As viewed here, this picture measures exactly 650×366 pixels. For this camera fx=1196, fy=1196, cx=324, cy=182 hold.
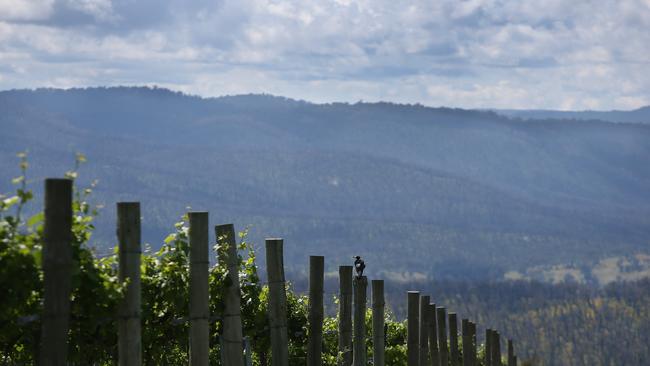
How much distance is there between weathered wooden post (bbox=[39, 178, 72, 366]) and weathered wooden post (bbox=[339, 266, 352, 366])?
723 cm

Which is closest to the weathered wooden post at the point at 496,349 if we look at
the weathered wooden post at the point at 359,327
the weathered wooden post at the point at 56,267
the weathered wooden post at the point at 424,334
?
the weathered wooden post at the point at 424,334

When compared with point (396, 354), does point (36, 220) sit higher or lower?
higher

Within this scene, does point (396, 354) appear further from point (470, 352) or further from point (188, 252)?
point (188, 252)

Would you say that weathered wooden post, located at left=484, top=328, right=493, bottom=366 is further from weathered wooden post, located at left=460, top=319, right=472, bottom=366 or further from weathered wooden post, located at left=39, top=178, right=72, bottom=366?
weathered wooden post, located at left=39, top=178, right=72, bottom=366

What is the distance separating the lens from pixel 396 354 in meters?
22.2

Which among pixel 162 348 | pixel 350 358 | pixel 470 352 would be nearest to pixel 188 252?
pixel 162 348

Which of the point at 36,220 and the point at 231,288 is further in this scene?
the point at 231,288

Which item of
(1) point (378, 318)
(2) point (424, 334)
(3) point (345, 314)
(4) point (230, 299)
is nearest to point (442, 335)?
(2) point (424, 334)

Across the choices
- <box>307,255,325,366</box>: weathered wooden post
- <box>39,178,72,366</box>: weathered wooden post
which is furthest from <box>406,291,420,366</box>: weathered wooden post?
<box>39,178,72,366</box>: weathered wooden post

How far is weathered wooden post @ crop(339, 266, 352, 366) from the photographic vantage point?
15.0m

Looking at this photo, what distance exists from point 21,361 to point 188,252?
1706 millimetres

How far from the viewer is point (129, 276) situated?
876cm

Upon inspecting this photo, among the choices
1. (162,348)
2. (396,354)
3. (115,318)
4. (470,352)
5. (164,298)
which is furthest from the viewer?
(470,352)

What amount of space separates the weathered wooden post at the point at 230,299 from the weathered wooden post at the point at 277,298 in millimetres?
943
